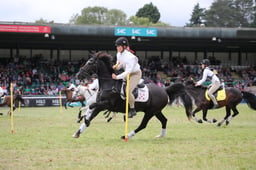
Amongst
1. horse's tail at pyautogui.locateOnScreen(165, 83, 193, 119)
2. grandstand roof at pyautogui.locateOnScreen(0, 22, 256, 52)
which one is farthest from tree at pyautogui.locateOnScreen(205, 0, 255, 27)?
horse's tail at pyautogui.locateOnScreen(165, 83, 193, 119)

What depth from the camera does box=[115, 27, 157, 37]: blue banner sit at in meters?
44.1

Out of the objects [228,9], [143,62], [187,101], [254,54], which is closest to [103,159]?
[187,101]

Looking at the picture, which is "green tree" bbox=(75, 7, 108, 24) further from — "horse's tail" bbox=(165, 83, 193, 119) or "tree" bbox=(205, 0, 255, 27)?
"horse's tail" bbox=(165, 83, 193, 119)

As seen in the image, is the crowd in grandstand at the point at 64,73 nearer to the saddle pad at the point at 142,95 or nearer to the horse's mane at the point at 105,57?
the saddle pad at the point at 142,95

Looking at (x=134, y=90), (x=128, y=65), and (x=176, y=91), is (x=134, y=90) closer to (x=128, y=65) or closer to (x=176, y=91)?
(x=128, y=65)

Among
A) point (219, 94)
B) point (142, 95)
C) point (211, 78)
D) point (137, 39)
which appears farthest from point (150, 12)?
point (142, 95)

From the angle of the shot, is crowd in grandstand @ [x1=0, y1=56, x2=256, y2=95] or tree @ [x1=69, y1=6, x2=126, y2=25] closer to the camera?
crowd in grandstand @ [x1=0, y1=56, x2=256, y2=95]

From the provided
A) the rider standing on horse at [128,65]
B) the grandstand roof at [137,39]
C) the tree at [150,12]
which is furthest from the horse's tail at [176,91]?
the tree at [150,12]

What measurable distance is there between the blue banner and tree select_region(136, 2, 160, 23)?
272 ft

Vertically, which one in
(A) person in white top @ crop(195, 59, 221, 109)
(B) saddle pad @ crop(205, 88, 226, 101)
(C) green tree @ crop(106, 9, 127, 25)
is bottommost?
(B) saddle pad @ crop(205, 88, 226, 101)

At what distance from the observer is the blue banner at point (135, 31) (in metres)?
44.1

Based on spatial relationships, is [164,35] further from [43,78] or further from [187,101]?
[187,101]

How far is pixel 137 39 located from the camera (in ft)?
157

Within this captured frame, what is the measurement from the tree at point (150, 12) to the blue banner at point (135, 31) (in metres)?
82.8
